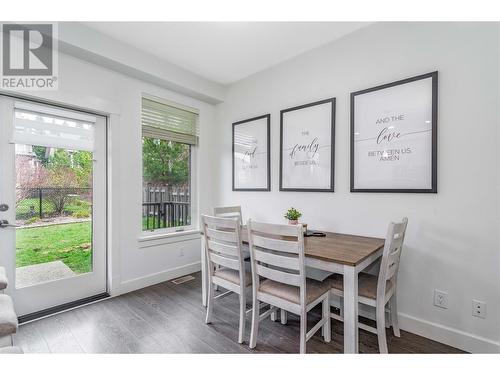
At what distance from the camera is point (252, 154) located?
315 cm

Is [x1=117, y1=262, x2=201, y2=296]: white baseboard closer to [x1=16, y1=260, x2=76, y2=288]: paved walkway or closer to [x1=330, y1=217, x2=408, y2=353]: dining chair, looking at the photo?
[x1=16, y1=260, x2=76, y2=288]: paved walkway

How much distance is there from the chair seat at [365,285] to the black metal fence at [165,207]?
2196 millimetres

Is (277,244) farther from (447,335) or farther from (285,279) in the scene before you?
(447,335)

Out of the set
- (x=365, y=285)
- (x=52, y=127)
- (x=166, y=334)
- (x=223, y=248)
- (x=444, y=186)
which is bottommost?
(x=166, y=334)

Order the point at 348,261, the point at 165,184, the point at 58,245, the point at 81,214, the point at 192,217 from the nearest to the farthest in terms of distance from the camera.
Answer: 1. the point at 348,261
2. the point at 58,245
3. the point at 81,214
4. the point at 165,184
5. the point at 192,217

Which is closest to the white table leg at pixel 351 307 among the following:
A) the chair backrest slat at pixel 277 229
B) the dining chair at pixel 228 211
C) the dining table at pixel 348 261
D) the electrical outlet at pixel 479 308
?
the dining table at pixel 348 261

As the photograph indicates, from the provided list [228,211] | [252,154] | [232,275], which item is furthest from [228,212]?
[232,275]

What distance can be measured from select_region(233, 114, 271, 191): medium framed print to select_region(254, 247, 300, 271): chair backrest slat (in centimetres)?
137

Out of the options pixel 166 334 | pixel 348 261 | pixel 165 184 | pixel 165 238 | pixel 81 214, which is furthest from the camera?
pixel 165 184

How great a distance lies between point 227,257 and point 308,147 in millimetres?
1411

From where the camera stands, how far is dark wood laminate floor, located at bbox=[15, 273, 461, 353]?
1760 mm
